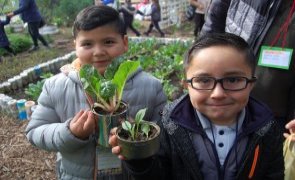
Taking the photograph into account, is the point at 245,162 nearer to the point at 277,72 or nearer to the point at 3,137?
the point at 277,72

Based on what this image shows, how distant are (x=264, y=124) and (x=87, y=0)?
38.8 feet

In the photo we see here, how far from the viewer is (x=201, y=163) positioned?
4.99 ft

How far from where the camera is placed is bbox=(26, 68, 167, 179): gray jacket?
1.81 metres

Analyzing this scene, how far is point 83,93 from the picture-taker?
1807 mm

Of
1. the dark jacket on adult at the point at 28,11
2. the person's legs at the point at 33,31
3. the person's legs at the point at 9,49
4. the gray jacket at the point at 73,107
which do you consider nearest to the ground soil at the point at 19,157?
the gray jacket at the point at 73,107

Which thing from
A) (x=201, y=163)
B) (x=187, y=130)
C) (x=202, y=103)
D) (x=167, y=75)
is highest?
(x=202, y=103)

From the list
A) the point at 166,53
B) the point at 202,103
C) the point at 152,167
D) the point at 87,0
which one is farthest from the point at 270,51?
the point at 87,0

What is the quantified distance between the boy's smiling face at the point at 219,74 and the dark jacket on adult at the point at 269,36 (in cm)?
60

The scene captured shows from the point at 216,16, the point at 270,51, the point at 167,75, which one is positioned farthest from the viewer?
the point at 167,75

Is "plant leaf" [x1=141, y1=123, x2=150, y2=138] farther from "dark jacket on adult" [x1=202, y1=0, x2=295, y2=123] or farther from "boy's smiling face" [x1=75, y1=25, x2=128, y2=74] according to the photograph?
"dark jacket on adult" [x1=202, y1=0, x2=295, y2=123]

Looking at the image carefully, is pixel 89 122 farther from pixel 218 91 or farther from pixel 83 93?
pixel 218 91

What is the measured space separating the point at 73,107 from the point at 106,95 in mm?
405

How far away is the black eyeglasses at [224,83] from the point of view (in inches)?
56.1

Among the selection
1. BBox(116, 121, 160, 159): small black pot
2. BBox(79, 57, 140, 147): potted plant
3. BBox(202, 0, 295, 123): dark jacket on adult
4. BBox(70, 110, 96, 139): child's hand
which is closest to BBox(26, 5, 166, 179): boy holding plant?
BBox(70, 110, 96, 139): child's hand
